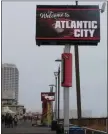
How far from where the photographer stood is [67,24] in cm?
2212

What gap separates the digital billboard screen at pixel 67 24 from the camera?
72.4 feet

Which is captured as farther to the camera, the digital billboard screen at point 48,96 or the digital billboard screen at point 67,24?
the digital billboard screen at point 48,96

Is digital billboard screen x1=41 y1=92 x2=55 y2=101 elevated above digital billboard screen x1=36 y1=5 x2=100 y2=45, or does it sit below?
below

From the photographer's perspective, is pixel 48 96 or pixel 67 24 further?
pixel 48 96

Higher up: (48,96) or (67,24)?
(67,24)

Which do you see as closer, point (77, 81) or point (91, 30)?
point (91, 30)

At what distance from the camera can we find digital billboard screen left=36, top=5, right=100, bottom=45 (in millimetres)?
22078

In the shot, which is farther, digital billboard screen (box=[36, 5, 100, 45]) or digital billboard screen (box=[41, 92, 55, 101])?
digital billboard screen (box=[41, 92, 55, 101])

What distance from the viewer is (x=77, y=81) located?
3625cm

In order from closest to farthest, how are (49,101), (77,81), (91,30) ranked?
(91,30) → (77,81) → (49,101)

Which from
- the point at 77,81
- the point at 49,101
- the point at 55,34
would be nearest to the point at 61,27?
the point at 55,34

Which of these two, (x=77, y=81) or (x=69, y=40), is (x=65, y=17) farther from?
(x=77, y=81)

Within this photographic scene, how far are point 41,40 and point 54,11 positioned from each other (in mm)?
1619

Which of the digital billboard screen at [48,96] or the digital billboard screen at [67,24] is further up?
the digital billboard screen at [67,24]
